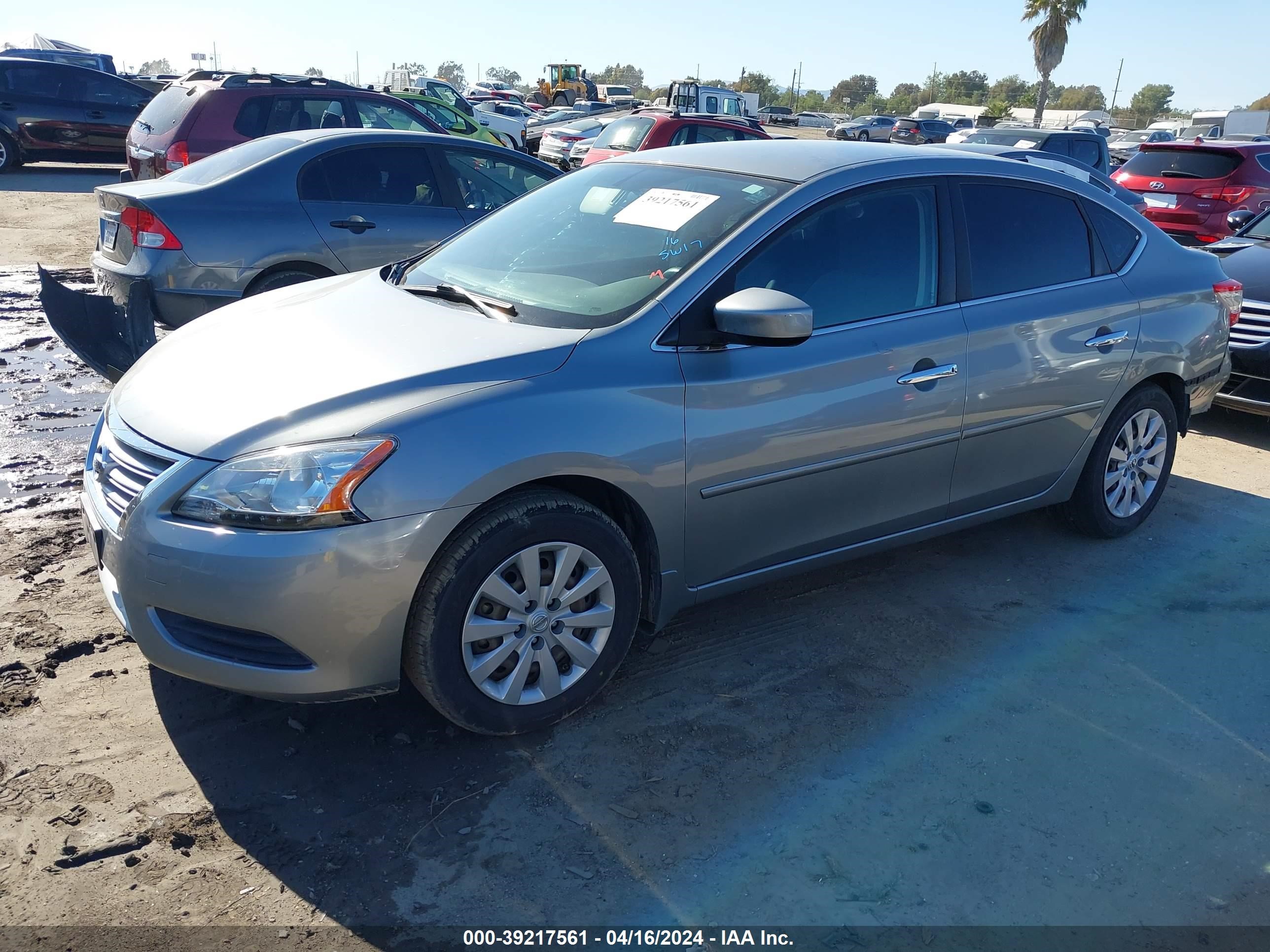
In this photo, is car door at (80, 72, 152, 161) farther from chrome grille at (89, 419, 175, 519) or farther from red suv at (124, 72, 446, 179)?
chrome grille at (89, 419, 175, 519)

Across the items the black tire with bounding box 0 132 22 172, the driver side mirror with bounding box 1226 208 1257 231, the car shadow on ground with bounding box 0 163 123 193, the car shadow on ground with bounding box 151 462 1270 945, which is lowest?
the car shadow on ground with bounding box 151 462 1270 945

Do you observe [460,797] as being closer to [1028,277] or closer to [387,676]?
[387,676]

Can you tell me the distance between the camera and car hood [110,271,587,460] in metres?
2.90

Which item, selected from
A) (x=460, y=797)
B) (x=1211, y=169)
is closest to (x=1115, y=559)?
(x=460, y=797)

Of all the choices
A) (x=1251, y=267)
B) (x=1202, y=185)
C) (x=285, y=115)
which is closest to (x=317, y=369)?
(x=1251, y=267)

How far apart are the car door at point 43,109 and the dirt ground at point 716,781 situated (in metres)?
15.5

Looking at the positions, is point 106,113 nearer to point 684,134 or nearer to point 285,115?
point 285,115

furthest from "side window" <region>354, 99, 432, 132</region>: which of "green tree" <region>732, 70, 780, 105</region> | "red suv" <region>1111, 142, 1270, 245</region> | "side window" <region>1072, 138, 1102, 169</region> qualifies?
"green tree" <region>732, 70, 780, 105</region>

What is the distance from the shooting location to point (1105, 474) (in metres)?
4.75

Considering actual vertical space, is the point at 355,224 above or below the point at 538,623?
above

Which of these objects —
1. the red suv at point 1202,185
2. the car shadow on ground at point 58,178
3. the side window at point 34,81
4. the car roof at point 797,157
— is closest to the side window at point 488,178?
the car roof at point 797,157

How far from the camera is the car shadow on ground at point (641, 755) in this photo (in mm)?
2635

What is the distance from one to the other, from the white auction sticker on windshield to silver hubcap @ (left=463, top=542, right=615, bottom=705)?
4.34 feet

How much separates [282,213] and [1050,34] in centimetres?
5874
